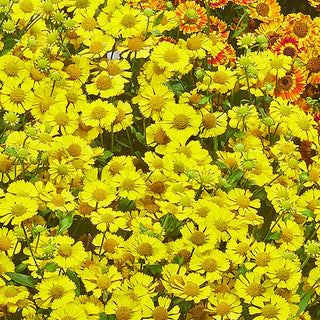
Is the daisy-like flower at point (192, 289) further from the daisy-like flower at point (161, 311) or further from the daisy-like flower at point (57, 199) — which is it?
the daisy-like flower at point (57, 199)

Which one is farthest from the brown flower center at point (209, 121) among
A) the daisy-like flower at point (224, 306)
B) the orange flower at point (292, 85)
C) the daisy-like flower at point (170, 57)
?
the daisy-like flower at point (224, 306)

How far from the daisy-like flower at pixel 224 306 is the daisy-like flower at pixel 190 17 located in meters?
0.77

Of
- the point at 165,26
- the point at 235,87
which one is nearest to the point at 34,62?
the point at 165,26

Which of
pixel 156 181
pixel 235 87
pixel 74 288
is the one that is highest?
pixel 235 87

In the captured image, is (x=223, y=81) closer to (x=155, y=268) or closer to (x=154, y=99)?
(x=154, y=99)

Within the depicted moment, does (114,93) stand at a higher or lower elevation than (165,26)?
lower

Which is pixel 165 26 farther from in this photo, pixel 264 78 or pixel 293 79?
pixel 293 79

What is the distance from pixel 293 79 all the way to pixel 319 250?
68cm

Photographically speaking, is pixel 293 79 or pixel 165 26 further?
pixel 293 79

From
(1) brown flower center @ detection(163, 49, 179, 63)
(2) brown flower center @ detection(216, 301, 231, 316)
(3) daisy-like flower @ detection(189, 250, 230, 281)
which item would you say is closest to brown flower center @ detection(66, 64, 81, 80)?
(1) brown flower center @ detection(163, 49, 179, 63)

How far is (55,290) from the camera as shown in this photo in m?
1.19

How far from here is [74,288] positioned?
1204 mm

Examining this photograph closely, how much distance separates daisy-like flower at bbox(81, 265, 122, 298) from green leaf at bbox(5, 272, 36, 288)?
0.09m

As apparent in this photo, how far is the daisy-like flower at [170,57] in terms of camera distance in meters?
1.58
